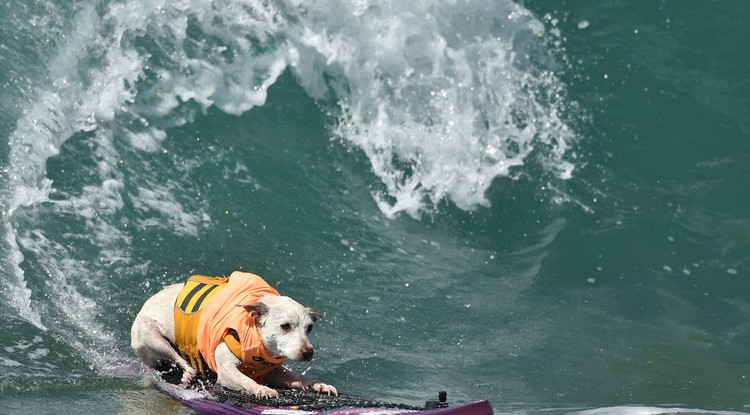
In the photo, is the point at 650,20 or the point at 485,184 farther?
the point at 650,20

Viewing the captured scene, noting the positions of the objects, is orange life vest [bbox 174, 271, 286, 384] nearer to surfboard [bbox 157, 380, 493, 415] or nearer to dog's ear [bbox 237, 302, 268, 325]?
dog's ear [bbox 237, 302, 268, 325]

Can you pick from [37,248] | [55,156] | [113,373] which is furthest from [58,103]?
[113,373]

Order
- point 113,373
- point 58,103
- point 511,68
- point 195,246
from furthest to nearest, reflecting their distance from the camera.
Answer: point 511,68 < point 58,103 < point 195,246 < point 113,373

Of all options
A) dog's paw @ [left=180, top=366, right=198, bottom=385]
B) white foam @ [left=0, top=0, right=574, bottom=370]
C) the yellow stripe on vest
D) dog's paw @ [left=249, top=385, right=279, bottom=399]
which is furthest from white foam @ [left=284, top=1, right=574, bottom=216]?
dog's paw @ [left=249, top=385, right=279, bottom=399]

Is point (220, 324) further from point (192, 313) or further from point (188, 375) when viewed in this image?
point (188, 375)

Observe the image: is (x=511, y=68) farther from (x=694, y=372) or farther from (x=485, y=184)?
(x=694, y=372)

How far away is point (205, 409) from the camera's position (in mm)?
6625

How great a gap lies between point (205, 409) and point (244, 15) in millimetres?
5916

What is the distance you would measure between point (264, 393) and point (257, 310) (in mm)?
546

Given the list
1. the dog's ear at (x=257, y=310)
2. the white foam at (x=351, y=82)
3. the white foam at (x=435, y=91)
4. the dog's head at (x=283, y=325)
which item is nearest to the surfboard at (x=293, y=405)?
the dog's head at (x=283, y=325)

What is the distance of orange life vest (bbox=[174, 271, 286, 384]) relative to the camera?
675 cm

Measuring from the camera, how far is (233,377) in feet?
22.0

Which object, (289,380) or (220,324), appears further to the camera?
(289,380)

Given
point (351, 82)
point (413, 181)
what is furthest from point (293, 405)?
→ point (351, 82)
